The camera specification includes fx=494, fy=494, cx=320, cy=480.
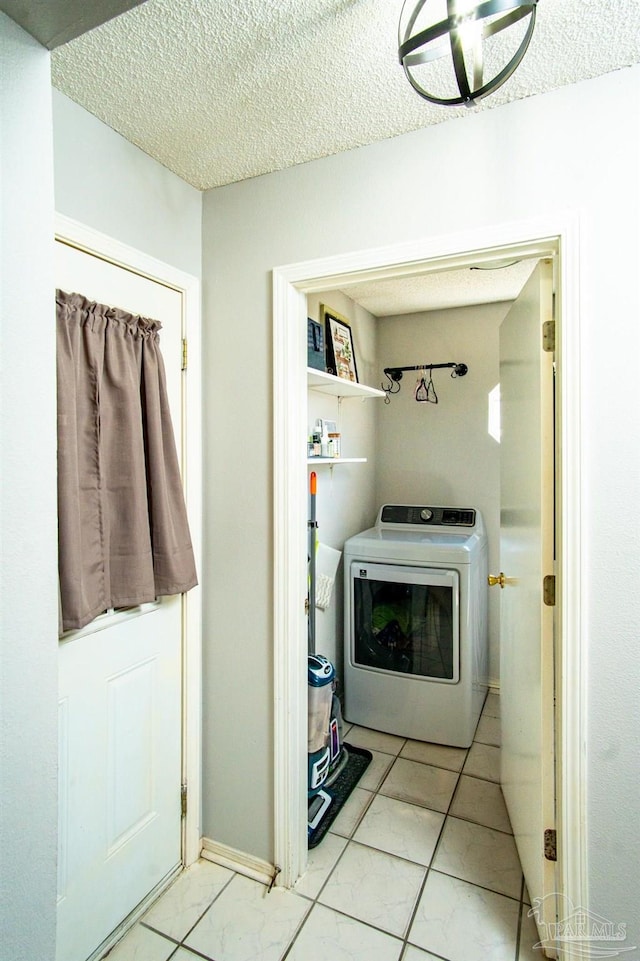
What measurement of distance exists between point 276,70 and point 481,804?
8.97ft

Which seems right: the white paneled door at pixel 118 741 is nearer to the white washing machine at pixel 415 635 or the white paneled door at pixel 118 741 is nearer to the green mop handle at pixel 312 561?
the green mop handle at pixel 312 561

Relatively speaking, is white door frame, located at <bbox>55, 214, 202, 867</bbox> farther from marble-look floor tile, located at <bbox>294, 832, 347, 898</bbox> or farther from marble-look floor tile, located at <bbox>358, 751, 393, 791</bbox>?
marble-look floor tile, located at <bbox>358, 751, 393, 791</bbox>

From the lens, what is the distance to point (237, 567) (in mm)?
1803

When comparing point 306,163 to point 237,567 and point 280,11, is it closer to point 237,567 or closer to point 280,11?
point 280,11

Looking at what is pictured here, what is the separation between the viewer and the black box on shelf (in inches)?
84.7

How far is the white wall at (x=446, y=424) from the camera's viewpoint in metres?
3.13

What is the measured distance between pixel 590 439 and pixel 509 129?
35.5 inches

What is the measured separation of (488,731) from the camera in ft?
8.93

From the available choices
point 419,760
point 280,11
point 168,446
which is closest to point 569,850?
point 419,760

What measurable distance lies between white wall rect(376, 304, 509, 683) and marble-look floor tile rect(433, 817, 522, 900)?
4.22 ft

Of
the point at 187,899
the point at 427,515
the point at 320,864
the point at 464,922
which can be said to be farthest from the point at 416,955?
the point at 427,515

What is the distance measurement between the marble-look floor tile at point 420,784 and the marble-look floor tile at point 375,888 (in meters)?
0.36

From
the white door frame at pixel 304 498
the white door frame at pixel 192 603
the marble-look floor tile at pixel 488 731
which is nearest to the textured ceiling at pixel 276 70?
the white door frame at pixel 304 498

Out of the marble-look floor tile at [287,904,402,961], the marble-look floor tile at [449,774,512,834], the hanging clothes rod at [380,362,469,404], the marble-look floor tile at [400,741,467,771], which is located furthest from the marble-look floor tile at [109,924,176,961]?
the hanging clothes rod at [380,362,469,404]
